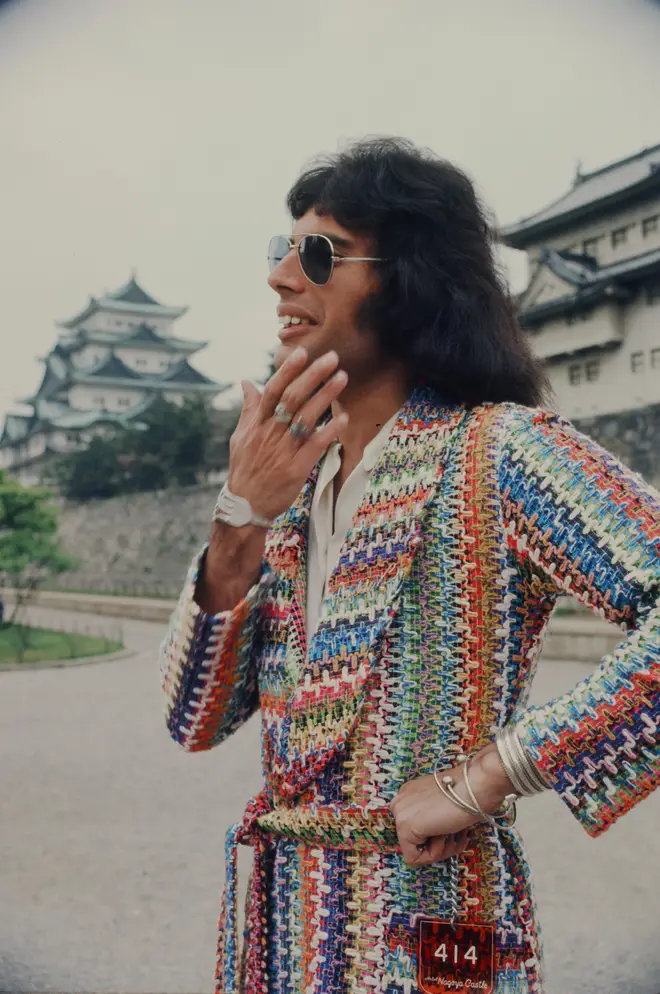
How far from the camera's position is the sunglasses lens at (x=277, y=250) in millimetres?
820

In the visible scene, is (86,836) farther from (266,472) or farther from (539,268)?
(539,268)

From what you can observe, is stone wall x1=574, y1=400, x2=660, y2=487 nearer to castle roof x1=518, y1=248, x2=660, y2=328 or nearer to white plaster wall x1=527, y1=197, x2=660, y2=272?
castle roof x1=518, y1=248, x2=660, y2=328

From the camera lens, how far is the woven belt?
66 cm

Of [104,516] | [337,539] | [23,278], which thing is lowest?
[337,539]

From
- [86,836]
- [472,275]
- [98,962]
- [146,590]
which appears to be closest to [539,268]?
[146,590]

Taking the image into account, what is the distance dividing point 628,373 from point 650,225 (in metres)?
0.69

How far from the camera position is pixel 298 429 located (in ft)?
2.24

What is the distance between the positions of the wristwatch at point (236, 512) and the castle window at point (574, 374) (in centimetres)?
441

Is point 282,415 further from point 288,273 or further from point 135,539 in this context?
point 135,539

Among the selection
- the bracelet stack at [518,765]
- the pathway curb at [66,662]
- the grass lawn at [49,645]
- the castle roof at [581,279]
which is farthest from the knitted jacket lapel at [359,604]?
the castle roof at [581,279]

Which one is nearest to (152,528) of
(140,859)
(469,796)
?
(140,859)

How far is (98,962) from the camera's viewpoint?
7.23 ft

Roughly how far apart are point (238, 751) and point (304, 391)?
9.61ft

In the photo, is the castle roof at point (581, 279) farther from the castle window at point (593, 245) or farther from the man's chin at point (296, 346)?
the man's chin at point (296, 346)
